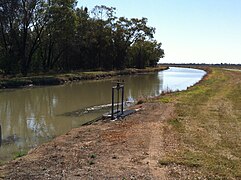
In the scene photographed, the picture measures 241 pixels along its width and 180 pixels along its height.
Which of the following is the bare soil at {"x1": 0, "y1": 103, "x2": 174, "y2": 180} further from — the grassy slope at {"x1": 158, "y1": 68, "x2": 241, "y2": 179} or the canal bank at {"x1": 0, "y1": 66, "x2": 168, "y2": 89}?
the canal bank at {"x1": 0, "y1": 66, "x2": 168, "y2": 89}

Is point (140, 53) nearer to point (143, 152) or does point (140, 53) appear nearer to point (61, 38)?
point (61, 38)

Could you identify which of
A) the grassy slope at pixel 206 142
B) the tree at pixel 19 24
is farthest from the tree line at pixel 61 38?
the grassy slope at pixel 206 142

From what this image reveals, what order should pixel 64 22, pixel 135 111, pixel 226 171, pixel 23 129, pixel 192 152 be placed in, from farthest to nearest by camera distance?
pixel 64 22 → pixel 135 111 → pixel 23 129 → pixel 192 152 → pixel 226 171

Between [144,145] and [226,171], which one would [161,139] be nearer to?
[144,145]

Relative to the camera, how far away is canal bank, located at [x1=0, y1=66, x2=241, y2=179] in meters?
7.04

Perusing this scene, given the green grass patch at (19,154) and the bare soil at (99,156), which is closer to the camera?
the bare soil at (99,156)

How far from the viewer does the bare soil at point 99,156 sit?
702 cm

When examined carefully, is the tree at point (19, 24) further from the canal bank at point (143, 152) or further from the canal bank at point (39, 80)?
the canal bank at point (143, 152)

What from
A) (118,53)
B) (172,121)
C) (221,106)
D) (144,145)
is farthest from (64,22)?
(144,145)

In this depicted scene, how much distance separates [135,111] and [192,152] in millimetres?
7347

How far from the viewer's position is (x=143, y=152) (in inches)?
337

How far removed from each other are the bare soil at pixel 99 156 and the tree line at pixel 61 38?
1390 inches

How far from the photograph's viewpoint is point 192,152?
27.7 ft

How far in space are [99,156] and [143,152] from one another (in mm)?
1048
